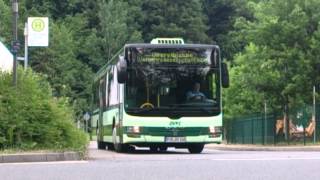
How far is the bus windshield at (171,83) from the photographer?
869 inches

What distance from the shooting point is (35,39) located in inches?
1284

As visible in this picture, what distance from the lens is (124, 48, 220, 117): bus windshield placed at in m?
22.1

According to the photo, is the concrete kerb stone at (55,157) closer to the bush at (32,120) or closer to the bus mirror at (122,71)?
the bush at (32,120)

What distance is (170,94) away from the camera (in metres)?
22.2

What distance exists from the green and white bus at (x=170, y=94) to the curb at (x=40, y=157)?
428cm

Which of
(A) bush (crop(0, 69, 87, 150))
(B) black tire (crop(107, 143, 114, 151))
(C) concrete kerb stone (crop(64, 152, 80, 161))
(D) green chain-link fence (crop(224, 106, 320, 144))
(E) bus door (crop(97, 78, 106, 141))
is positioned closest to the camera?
(C) concrete kerb stone (crop(64, 152, 80, 161))

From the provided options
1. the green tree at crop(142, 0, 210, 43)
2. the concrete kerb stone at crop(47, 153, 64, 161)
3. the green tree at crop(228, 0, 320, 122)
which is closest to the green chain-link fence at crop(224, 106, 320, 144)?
the green tree at crop(228, 0, 320, 122)

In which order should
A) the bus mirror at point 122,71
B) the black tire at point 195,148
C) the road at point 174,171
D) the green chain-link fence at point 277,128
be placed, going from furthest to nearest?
the green chain-link fence at point 277,128 < the black tire at point 195,148 < the bus mirror at point 122,71 < the road at point 174,171

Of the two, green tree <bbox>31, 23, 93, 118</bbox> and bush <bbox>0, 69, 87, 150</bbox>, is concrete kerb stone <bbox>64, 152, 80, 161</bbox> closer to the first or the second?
bush <bbox>0, 69, 87, 150</bbox>

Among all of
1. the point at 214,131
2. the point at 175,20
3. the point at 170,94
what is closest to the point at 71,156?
the point at 170,94

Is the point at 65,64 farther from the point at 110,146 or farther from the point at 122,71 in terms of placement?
the point at 122,71

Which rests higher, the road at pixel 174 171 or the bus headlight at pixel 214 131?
the bus headlight at pixel 214 131

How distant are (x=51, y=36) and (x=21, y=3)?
28.3 ft

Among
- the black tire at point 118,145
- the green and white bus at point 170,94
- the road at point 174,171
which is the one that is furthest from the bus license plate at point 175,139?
the road at point 174,171
